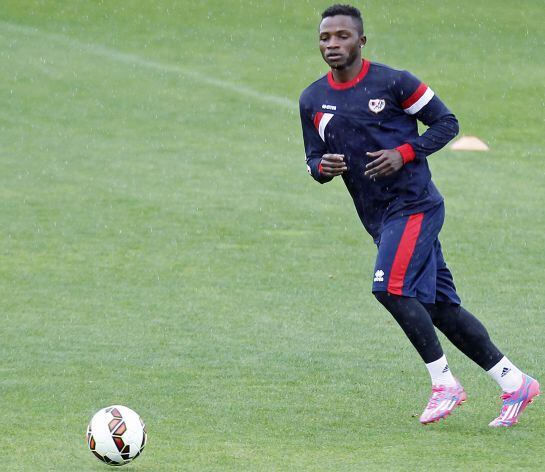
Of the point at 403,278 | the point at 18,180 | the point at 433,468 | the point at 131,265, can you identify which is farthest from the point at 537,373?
the point at 18,180

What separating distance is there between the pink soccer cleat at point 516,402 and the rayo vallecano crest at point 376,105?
1.68 meters

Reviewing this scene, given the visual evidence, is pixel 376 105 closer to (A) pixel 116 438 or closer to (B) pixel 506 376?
(B) pixel 506 376

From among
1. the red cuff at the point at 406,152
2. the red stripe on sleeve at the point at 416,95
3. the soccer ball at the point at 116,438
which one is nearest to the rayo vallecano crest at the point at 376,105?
the red stripe on sleeve at the point at 416,95

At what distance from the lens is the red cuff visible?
22.2 ft

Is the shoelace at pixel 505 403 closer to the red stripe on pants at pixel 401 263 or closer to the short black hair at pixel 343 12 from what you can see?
the red stripe on pants at pixel 401 263

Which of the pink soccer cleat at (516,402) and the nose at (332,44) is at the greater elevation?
the nose at (332,44)

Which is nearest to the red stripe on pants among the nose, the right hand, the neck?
the right hand

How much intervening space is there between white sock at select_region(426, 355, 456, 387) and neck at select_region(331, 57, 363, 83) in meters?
1.62

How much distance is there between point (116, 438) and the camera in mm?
5949

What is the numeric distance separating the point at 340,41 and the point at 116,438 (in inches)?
97.4

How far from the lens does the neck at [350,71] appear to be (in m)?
6.95

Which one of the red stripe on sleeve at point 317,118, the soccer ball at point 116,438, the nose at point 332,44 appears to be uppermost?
the nose at point 332,44

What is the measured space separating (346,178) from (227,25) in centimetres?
2027

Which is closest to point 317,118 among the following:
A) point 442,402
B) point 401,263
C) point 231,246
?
point 401,263
